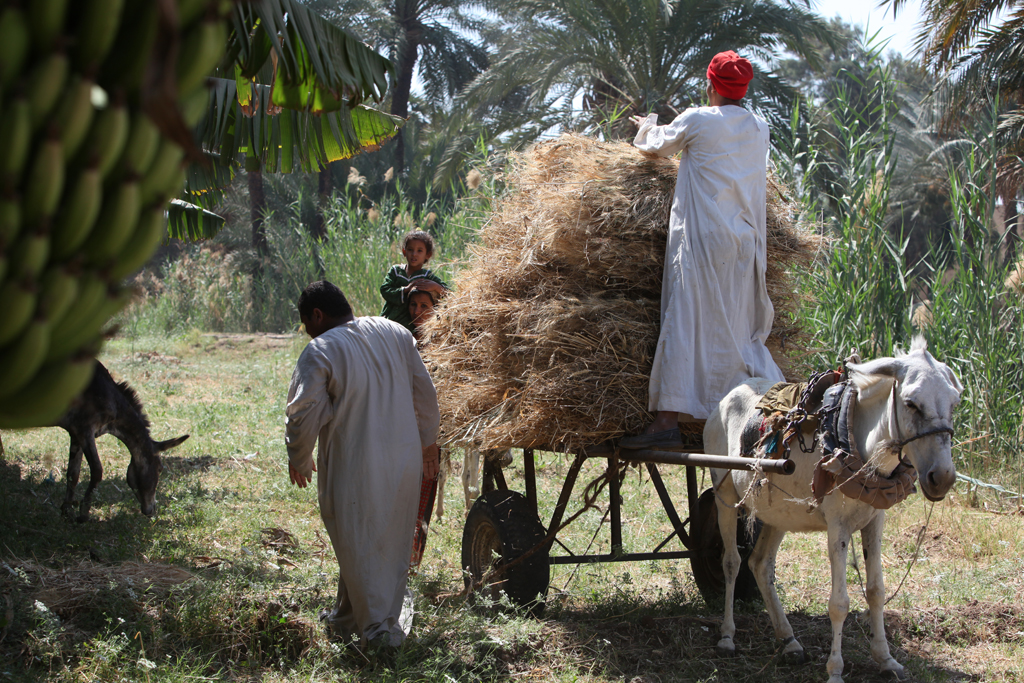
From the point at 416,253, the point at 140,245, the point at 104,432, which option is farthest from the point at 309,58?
the point at 104,432

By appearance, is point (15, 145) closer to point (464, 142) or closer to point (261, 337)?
point (464, 142)

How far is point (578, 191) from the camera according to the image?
16.4ft

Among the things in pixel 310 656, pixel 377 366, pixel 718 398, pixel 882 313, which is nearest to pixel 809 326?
pixel 882 313

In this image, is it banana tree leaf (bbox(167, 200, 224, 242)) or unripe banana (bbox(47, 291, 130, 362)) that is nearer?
unripe banana (bbox(47, 291, 130, 362))

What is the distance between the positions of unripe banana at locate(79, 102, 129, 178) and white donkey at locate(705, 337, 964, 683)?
3260mm

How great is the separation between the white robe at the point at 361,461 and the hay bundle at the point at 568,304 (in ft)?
2.37

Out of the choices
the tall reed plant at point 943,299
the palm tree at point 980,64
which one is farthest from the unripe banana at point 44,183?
the palm tree at point 980,64

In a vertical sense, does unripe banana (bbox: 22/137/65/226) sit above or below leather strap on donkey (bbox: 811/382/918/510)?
above

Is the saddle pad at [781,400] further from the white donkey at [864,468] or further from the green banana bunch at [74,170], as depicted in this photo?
the green banana bunch at [74,170]

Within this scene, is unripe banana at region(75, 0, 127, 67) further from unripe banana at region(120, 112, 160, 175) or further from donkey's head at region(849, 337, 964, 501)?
donkey's head at region(849, 337, 964, 501)

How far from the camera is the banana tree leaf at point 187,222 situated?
832 centimetres

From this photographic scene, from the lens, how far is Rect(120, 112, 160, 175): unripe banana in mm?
1540

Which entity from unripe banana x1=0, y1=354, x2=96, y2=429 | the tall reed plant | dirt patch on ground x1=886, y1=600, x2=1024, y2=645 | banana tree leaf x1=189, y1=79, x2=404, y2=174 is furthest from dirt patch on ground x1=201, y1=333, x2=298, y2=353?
unripe banana x1=0, y1=354, x2=96, y2=429

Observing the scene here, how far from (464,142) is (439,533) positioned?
41.0ft
